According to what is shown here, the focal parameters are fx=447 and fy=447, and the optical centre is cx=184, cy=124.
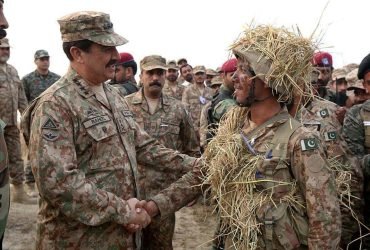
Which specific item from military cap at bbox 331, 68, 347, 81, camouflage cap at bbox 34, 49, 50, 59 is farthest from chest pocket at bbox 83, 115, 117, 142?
camouflage cap at bbox 34, 49, 50, 59

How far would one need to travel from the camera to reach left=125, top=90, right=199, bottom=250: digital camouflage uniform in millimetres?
5016

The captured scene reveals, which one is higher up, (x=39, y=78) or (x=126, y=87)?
(x=126, y=87)

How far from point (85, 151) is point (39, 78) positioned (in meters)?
7.71

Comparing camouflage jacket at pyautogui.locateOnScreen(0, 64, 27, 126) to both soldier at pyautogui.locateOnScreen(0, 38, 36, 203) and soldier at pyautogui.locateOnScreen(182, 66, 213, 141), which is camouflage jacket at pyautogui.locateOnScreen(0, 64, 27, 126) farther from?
soldier at pyautogui.locateOnScreen(182, 66, 213, 141)

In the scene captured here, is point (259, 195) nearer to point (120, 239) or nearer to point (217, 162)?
point (217, 162)

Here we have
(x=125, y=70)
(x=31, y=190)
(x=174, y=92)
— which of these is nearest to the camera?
(x=125, y=70)

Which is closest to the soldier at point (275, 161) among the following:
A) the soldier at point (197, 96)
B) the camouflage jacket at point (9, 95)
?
the camouflage jacket at point (9, 95)

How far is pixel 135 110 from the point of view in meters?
5.58

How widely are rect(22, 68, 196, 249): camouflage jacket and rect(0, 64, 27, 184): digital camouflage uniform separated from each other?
18.2ft

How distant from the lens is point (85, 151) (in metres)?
3.11

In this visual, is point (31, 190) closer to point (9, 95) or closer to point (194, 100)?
point (9, 95)

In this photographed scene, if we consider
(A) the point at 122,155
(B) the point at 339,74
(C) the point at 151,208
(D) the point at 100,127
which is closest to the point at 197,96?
(B) the point at 339,74

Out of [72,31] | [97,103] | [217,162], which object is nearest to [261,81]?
[217,162]

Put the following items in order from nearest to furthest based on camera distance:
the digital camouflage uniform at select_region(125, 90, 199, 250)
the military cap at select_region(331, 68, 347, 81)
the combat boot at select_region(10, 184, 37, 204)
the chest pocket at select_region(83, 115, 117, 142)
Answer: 1. the chest pocket at select_region(83, 115, 117, 142)
2. the digital camouflage uniform at select_region(125, 90, 199, 250)
3. the combat boot at select_region(10, 184, 37, 204)
4. the military cap at select_region(331, 68, 347, 81)
